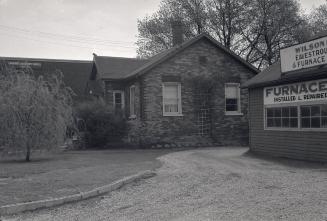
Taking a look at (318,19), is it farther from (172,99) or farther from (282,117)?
(282,117)

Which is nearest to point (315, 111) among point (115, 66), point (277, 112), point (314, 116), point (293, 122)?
point (314, 116)

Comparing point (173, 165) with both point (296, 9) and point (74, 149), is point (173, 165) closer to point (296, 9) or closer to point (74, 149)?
point (74, 149)

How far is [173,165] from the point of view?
1417 centimetres

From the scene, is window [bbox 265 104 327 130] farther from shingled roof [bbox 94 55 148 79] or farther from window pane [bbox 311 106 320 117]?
shingled roof [bbox 94 55 148 79]

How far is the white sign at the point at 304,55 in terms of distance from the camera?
13.8m

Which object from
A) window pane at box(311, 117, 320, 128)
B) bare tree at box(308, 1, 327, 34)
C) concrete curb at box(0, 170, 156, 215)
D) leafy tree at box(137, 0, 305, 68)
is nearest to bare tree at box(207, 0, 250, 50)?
leafy tree at box(137, 0, 305, 68)

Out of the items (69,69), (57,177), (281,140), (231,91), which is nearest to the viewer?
(57,177)

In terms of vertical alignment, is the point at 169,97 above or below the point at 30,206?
above

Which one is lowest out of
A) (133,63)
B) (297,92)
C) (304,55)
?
(297,92)

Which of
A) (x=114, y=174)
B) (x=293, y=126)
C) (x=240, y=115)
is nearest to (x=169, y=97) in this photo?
(x=240, y=115)

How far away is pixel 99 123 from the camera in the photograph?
22.2 m

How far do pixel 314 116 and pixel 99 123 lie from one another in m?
11.7

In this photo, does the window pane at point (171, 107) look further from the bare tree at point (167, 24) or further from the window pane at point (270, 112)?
the bare tree at point (167, 24)

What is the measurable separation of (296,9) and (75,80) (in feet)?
73.5
